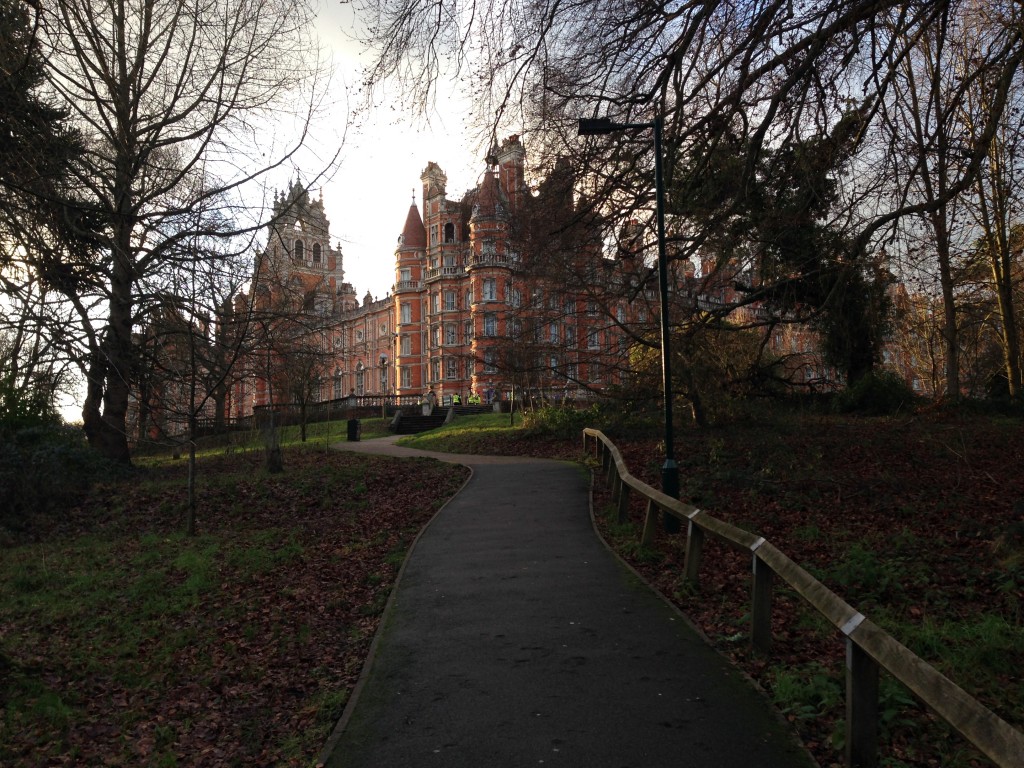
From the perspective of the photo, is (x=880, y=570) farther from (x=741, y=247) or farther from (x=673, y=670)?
(x=741, y=247)

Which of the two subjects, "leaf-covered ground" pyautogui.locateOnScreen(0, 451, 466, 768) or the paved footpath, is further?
"leaf-covered ground" pyautogui.locateOnScreen(0, 451, 466, 768)

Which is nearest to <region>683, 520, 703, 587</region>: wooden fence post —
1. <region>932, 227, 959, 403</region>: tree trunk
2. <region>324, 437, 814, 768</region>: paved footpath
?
<region>324, 437, 814, 768</region>: paved footpath

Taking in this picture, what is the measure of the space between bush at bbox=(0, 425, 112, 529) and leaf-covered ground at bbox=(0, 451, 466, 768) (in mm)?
767

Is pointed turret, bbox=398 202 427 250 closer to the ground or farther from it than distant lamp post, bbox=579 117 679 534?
farther from it

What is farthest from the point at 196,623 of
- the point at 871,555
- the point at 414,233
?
the point at 414,233

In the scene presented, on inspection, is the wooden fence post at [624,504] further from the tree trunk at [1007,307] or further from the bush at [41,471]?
the tree trunk at [1007,307]

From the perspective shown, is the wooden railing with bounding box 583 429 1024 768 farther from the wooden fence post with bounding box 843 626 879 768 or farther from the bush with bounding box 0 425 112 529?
the bush with bounding box 0 425 112 529

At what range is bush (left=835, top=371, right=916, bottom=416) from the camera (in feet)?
89.9

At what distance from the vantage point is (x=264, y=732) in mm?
5488

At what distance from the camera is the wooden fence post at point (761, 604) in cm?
603

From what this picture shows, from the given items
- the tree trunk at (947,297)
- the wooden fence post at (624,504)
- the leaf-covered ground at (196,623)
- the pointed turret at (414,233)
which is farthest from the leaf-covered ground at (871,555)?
the pointed turret at (414,233)

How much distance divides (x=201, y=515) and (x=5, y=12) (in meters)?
10.2

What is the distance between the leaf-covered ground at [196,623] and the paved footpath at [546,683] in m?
0.46

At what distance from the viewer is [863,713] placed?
4121 mm
